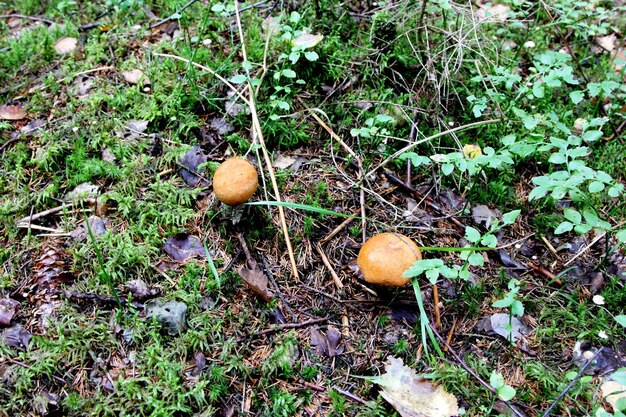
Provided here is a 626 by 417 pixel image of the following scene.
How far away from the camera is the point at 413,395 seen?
108 inches

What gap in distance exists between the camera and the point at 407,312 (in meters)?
3.13

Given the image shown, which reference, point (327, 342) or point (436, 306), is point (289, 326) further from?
point (436, 306)

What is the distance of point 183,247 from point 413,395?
1.80m

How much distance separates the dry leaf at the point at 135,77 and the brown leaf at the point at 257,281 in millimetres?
2008

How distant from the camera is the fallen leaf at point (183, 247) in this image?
3291 millimetres

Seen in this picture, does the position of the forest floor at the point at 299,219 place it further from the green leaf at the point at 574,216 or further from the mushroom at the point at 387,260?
the mushroom at the point at 387,260

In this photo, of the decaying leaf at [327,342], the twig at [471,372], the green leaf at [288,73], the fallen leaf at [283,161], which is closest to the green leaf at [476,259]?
the twig at [471,372]

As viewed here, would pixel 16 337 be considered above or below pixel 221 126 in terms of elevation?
below

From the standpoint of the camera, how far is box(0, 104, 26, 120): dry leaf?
3914 mm

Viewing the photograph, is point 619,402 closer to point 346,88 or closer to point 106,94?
point 346,88

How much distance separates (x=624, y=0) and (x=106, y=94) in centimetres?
551

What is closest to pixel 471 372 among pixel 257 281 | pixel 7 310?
pixel 257 281

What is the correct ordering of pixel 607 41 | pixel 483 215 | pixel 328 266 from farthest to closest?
pixel 607 41
pixel 483 215
pixel 328 266

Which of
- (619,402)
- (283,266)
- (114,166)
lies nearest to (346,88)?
(283,266)
